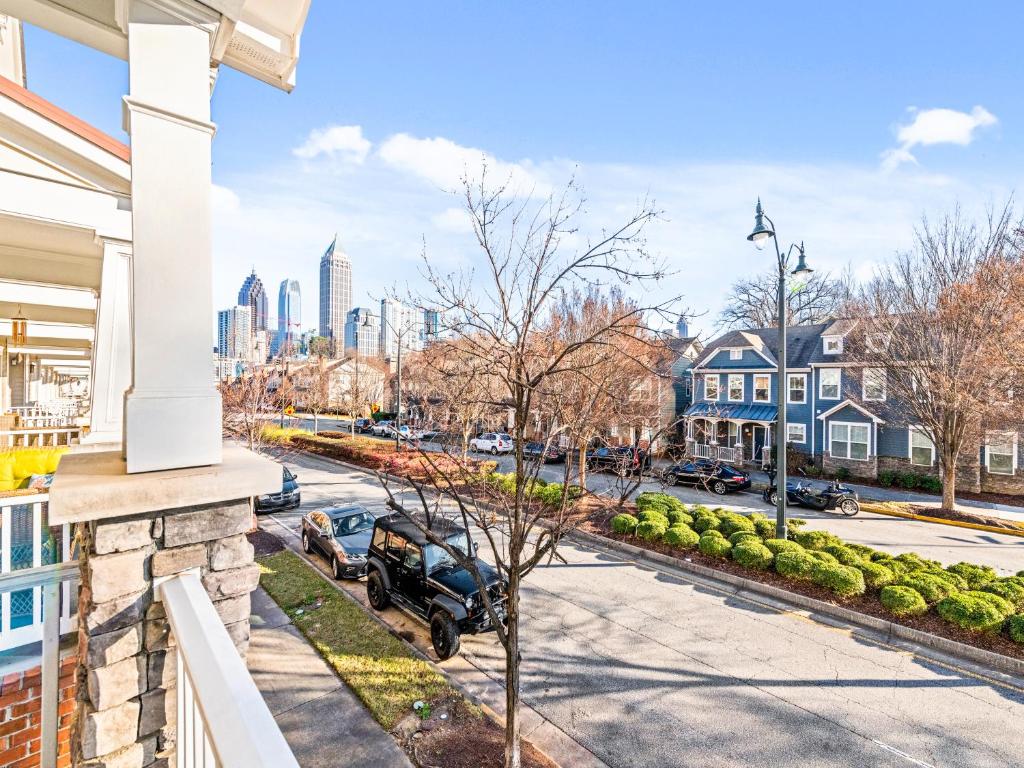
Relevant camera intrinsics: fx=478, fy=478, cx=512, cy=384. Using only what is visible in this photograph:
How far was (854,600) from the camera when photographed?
8.08m

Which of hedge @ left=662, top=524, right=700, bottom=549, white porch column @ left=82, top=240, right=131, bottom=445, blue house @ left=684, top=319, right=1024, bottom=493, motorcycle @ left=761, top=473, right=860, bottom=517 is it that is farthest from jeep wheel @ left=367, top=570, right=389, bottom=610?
motorcycle @ left=761, top=473, right=860, bottom=517

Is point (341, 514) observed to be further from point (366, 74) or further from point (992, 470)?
point (992, 470)

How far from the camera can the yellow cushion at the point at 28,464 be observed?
5.25 m

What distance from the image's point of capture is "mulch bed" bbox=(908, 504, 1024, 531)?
14.0m

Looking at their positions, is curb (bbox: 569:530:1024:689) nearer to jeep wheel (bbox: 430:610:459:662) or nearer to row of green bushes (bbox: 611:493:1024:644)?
row of green bushes (bbox: 611:493:1024:644)

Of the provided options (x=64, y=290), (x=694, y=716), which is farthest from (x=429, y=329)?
(x=64, y=290)

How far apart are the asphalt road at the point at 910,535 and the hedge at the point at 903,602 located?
4.57 m

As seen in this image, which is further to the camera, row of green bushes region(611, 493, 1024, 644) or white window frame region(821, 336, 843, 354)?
white window frame region(821, 336, 843, 354)

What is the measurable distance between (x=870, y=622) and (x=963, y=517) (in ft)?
36.8

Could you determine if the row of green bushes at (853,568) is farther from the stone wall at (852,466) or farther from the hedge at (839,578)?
the stone wall at (852,466)

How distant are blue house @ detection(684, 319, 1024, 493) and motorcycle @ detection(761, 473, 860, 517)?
1.59 m

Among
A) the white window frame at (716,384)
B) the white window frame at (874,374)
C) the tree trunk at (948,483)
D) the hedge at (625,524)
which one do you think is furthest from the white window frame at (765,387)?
the hedge at (625,524)

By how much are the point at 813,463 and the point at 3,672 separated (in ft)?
87.3

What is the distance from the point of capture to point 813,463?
74.9 feet
